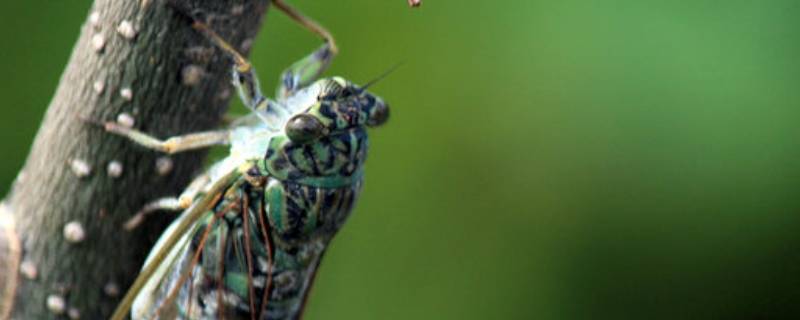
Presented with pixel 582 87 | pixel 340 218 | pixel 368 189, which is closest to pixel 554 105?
pixel 582 87

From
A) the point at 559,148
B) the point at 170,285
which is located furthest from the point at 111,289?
the point at 559,148

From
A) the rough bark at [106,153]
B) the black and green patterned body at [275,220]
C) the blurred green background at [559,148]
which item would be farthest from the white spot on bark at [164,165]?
the blurred green background at [559,148]

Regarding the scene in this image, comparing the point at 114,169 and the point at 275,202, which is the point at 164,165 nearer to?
the point at 114,169

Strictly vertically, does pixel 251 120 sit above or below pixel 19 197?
below

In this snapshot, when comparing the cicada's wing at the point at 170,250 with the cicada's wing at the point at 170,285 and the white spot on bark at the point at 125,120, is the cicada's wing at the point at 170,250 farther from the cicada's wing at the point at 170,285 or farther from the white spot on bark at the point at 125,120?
the white spot on bark at the point at 125,120

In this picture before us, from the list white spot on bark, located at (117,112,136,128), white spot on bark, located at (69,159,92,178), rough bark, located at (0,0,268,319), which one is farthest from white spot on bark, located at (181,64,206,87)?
white spot on bark, located at (69,159,92,178)

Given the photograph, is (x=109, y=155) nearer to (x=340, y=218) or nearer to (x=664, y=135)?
(x=340, y=218)
